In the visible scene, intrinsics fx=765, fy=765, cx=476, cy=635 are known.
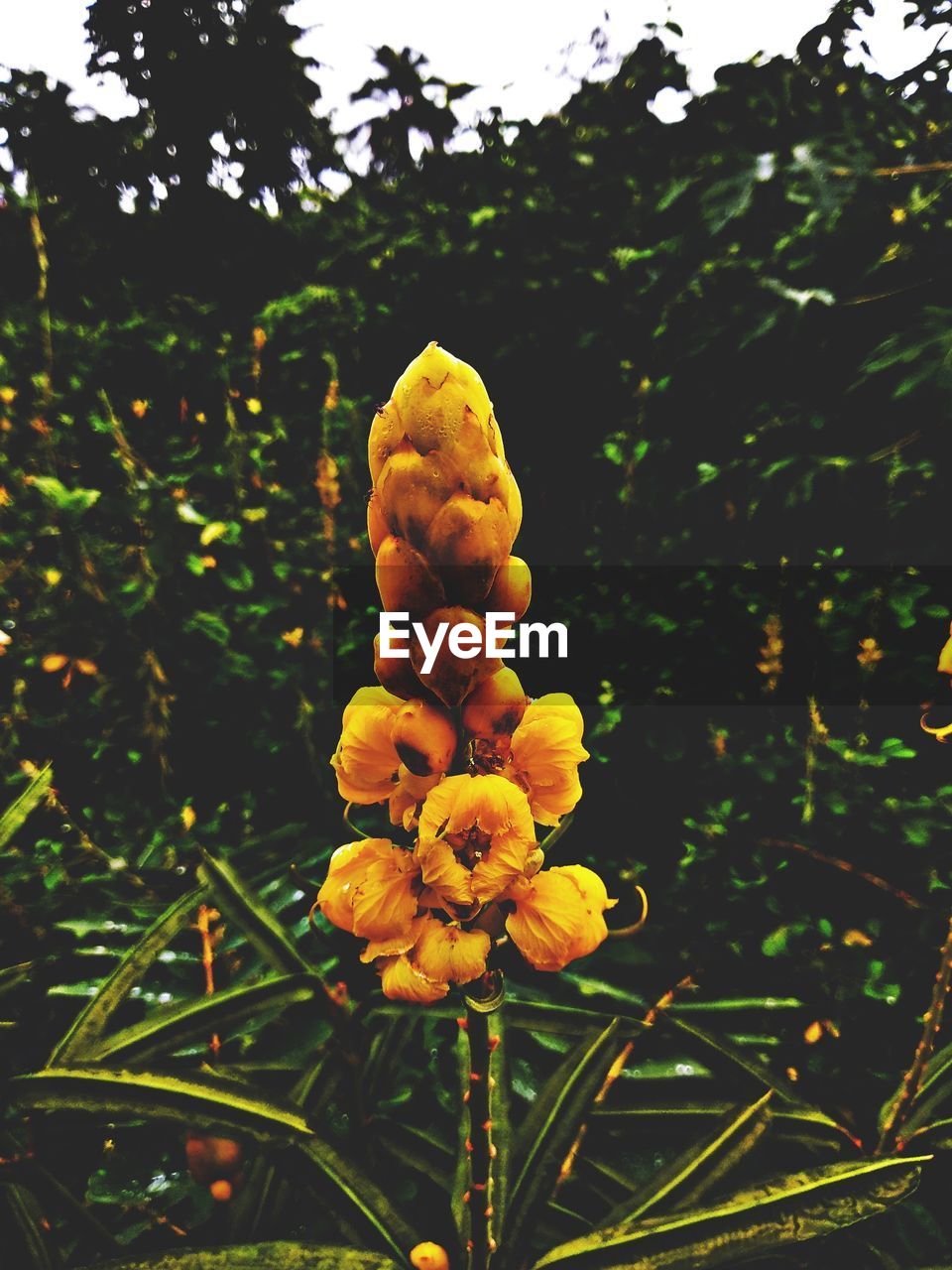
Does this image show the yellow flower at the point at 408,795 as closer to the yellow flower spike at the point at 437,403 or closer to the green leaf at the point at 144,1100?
the yellow flower spike at the point at 437,403

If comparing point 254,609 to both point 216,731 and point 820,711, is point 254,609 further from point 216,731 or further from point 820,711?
point 820,711

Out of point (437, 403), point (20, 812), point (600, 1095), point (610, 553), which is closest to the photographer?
point (437, 403)

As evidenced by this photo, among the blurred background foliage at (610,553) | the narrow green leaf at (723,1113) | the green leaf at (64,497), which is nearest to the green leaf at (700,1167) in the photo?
the narrow green leaf at (723,1113)

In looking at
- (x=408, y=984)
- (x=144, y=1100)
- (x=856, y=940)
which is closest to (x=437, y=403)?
(x=408, y=984)

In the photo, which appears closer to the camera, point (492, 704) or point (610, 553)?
point (492, 704)

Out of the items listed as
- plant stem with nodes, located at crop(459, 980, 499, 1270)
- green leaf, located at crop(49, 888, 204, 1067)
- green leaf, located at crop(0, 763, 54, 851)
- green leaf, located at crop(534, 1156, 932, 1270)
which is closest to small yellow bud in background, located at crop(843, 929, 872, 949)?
green leaf, located at crop(534, 1156, 932, 1270)

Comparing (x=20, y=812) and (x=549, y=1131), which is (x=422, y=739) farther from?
(x=20, y=812)
